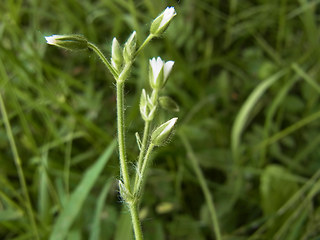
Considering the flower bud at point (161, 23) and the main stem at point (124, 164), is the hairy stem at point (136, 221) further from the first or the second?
the flower bud at point (161, 23)

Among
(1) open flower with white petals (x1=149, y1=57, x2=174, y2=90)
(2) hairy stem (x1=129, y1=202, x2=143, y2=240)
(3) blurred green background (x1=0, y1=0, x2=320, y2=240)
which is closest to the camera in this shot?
(2) hairy stem (x1=129, y1=202, x2=143, y2=240)

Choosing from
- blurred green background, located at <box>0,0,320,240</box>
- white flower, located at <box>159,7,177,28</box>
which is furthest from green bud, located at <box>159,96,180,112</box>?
blurred green background, located at <box>0,0,320,240</box>

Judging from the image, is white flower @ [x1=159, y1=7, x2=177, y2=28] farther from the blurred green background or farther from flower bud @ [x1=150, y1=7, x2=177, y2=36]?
the blurred green background

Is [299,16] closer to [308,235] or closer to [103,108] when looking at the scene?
[103,108]

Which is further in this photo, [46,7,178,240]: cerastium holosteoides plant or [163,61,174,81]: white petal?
[163,61,174,81]: white petal

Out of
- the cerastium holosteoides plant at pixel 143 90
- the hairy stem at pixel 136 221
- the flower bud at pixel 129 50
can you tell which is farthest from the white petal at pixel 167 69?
the hairy stem at pixel 136 221

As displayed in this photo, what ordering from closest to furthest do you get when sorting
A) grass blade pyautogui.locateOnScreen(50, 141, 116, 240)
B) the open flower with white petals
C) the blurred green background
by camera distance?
the open flower with white petals < grass blade pyautogui.locateOnScreen(50, 141, 116, 240) < the blurred green background

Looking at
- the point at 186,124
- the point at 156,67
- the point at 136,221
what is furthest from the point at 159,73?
the point at 186,124

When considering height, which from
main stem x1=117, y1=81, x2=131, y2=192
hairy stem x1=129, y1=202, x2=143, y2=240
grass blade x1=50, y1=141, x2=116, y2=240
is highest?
grass blade x1=50, y1=141, x2=116, y2=240

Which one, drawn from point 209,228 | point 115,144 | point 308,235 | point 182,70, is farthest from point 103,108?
point 308,235
